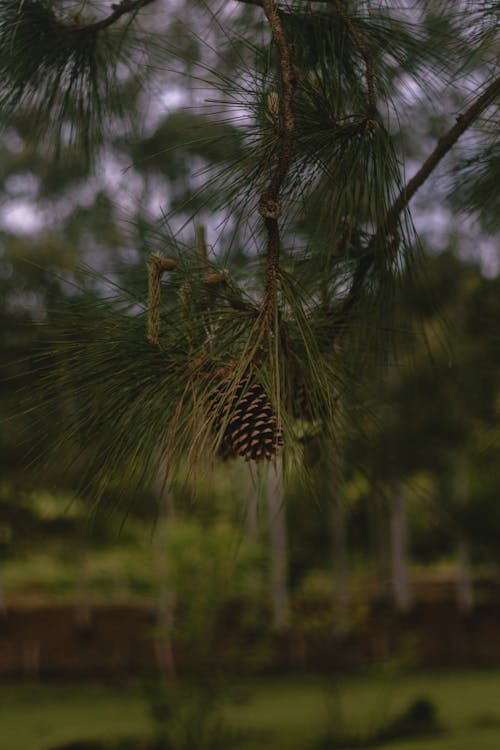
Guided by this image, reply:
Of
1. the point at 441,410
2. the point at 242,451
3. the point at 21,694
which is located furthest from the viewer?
the point at 441,410

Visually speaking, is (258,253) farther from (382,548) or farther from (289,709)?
(382,548)

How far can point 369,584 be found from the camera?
339 inches

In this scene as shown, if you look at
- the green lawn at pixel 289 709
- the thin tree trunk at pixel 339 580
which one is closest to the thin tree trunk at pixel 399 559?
the thin tree trunk at pixel 339 580

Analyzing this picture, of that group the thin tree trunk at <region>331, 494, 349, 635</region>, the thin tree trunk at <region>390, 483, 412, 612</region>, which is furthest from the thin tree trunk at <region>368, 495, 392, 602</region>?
the thin tree trunk at <region>331, 494, 349, 635</region>

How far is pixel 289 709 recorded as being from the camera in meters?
4.94

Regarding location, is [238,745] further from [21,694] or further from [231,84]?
[231,84]

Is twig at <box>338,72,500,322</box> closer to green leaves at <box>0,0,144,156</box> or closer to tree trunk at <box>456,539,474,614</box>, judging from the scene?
green leaves at <box>0,0,144,156</box>

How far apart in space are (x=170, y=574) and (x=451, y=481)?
4266mm

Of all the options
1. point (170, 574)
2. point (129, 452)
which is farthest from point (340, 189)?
point (170, 574)

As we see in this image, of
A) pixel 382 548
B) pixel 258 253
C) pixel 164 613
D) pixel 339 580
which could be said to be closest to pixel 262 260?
pixel 258 253

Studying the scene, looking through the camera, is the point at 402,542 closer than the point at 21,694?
No

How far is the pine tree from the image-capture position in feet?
2.93

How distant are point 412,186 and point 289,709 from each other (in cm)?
454

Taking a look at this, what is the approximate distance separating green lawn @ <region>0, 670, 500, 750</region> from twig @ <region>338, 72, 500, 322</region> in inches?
110
